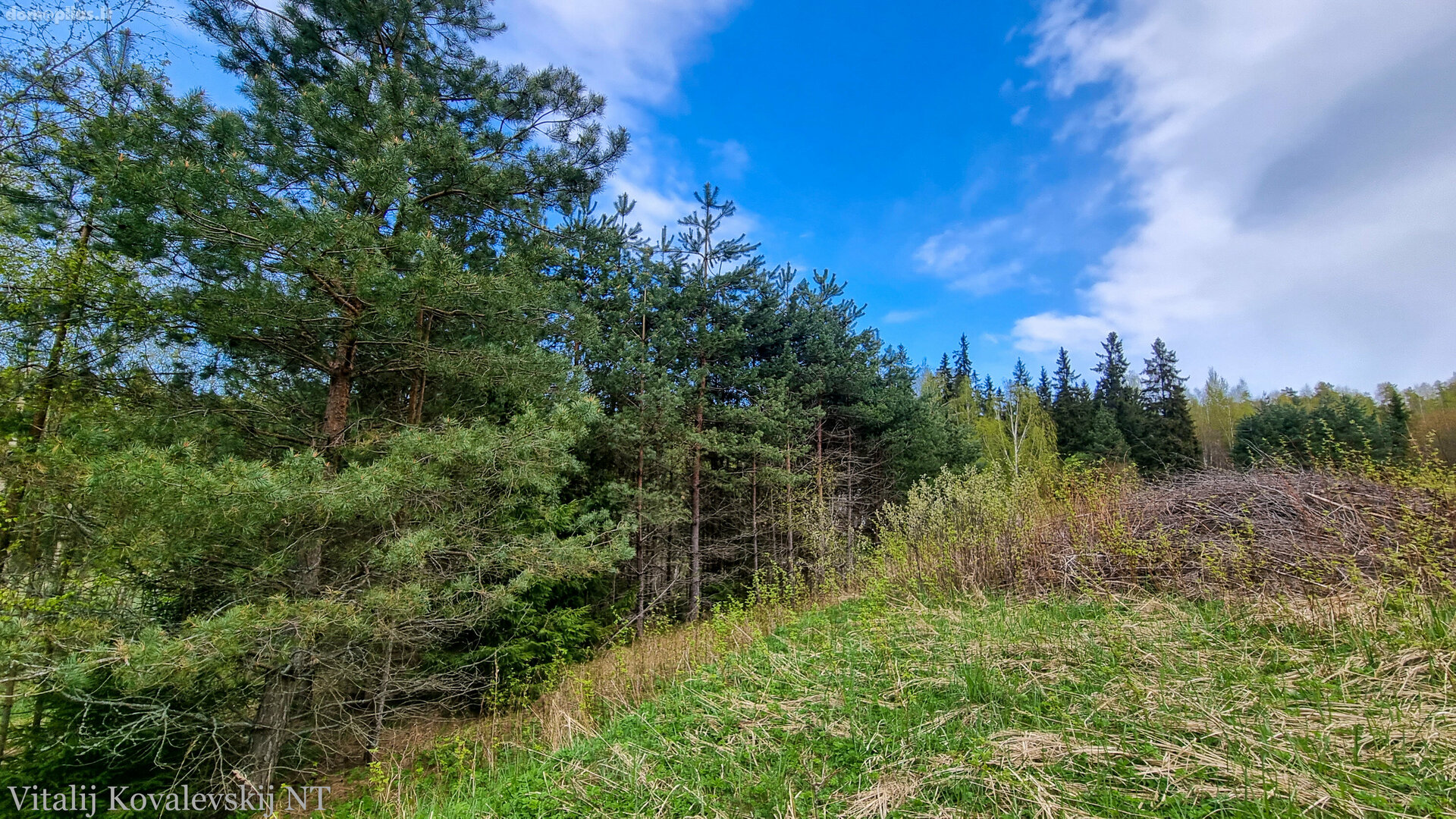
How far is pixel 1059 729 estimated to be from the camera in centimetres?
216

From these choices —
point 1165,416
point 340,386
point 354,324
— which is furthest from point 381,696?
point 1165,416

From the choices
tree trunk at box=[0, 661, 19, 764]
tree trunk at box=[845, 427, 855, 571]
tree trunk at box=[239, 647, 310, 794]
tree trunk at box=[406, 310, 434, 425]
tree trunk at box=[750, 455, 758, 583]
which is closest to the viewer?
tree trunk at box=[0, 661, 19, 764]

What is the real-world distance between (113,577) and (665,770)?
5.34m

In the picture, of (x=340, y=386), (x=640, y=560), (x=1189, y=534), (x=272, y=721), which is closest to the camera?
(x=1189, y=534)

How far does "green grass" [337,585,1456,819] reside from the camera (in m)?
1.67

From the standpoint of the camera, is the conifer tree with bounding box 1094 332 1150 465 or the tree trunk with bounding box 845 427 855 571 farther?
the conifer tree with bounding box 1094 332 1150 465

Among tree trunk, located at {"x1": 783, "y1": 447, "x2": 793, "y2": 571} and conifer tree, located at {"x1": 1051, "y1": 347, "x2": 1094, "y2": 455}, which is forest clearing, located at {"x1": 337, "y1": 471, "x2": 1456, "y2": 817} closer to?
tree trunk, located at {"x1": 783, "y1": 447, "x2": 793, "y2": 571}

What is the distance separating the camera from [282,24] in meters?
5.44

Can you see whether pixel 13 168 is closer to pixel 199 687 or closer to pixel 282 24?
pixel 282 24

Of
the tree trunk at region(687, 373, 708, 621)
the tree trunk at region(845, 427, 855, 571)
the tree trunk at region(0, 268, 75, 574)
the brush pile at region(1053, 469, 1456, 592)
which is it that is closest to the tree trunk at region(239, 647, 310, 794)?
the tree trunk at region(0, 268, 75, 574)

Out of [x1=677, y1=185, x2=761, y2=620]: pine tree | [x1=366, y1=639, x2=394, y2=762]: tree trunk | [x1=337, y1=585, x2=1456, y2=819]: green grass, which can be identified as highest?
[x1=677, y1=185, x2=761, y2=620]: pine tree

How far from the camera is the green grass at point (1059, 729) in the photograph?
1669 mm

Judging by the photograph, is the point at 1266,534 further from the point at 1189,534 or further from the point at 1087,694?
the point at 1087,694

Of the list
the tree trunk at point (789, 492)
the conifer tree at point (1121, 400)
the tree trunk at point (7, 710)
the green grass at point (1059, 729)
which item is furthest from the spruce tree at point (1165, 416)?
the tree trunk at point (7, 710)
